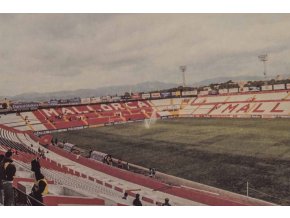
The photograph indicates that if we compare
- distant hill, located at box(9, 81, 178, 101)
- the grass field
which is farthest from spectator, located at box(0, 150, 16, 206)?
→ distant hill, located at box(9, 81, 178, 101)

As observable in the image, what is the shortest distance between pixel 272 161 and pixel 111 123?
29.5m

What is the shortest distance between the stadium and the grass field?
0.05 metres

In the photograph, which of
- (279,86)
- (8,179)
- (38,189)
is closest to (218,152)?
(38,189)

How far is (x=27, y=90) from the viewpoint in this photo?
18.8m

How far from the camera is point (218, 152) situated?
2202 cm

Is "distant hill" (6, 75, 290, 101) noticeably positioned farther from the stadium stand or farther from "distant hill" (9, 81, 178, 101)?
the stadium stand

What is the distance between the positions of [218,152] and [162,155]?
3593 millimetres

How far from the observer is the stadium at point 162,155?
13344 mm

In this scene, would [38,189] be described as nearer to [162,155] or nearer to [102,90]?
[102,90]

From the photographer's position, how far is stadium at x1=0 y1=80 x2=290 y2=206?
1334 cm

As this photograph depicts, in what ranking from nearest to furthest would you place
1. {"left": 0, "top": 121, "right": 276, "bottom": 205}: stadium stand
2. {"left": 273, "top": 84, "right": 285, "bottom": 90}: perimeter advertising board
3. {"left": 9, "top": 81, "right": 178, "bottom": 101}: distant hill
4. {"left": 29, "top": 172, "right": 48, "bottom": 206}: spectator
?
1. {"left": 29, "top": 172, "right": 48, "bottom": 206}: spectator
2. {"left": 0, "top": 121, "right": 276, "bottom": 205}: stadium stand
3. {"left": 9, "top": 81, "right": 178, "bottom": 101}: distant hill
4. {"left": 273, "top": 84, "right": 285, "bottom": 90}: perimeter advertising board

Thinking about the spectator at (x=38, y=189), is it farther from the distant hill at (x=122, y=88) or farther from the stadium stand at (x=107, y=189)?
the distant hill at (x=122, y=88)
